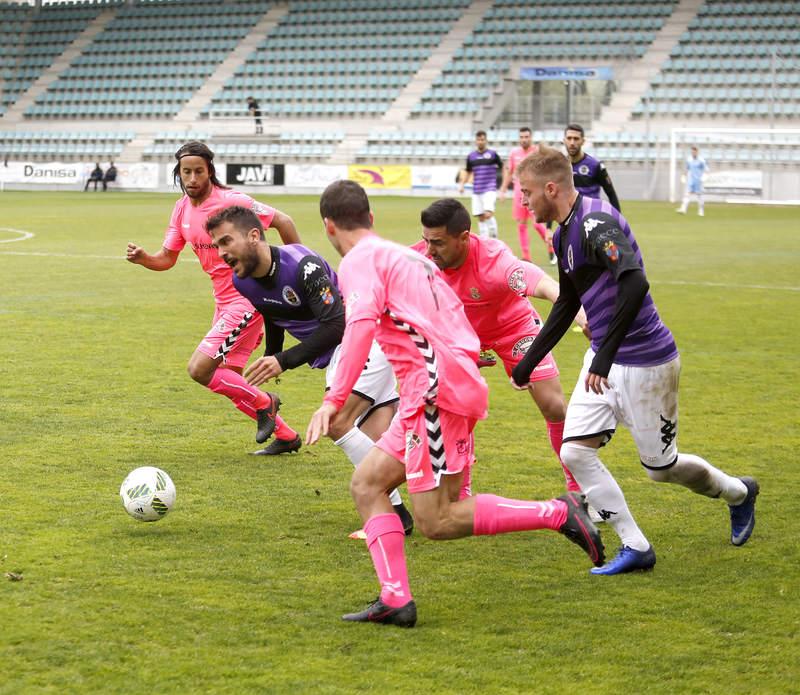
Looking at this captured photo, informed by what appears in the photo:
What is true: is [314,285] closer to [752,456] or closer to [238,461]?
[238,461]

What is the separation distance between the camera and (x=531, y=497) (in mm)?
6586

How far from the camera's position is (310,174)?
41344mm

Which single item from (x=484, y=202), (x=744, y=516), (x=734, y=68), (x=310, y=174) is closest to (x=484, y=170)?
(x=484, y=202)

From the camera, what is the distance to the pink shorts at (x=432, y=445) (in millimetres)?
4621

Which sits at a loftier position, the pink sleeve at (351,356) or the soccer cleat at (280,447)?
the pink sleeve at (351,356)

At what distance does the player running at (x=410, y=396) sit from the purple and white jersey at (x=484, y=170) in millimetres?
17325

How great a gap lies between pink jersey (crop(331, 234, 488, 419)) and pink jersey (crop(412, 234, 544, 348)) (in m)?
1.24

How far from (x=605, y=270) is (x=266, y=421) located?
310 cm

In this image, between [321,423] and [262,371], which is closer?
[321,423]

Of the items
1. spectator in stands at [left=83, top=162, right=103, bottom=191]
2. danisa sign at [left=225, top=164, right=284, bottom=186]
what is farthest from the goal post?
spectator in stands at [left=83, top=162, right=103, bottom=191]

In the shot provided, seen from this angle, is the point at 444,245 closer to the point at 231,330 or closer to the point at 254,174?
the point at 231,330

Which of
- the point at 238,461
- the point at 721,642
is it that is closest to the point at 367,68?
the point at 238,461

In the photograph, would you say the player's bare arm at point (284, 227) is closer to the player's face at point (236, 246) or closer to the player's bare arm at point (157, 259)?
the player's bare arm at point (157, 259)

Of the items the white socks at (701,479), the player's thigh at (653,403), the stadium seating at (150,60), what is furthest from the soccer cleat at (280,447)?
the stadium seating at (150,60)
